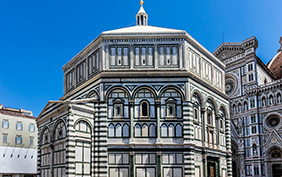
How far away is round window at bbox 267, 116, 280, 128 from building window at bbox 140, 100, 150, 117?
97.2 feet

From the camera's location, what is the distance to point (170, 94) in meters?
25.8

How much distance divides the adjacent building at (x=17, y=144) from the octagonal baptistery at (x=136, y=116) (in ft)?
64.6

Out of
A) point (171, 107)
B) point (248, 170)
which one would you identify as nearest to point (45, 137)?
point (171, 107)

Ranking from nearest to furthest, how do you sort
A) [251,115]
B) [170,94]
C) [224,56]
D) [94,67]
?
[170,94] → [94,67] → [251,115] → [224,56]

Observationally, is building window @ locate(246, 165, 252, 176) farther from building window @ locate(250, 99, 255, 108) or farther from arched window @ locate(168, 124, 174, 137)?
arched window @ locate(168, 124, 174, 137)

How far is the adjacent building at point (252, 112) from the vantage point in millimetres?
48094

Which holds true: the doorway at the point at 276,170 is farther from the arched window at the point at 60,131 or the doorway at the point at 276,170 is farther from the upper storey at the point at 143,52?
the arched window at the point at 60,131

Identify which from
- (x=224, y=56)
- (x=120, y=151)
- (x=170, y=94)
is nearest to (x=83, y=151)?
(x=120, y=151)

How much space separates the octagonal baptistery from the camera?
24.4m

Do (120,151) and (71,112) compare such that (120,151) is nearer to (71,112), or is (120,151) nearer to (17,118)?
(71,112)

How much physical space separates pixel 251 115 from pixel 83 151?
34174 mm

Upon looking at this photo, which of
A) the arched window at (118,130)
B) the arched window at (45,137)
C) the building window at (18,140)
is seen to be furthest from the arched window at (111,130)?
the building window at (18,140)

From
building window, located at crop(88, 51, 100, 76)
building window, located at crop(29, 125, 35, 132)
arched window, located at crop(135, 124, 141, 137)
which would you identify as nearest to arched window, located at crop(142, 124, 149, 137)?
arched window, located at crop(135, 124, 141, 137)

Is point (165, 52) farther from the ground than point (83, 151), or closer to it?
farther from the ground
